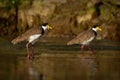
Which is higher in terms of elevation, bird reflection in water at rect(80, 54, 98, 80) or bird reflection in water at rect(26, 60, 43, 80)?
bird reflection in water at rect(26, 60, 43, 80)

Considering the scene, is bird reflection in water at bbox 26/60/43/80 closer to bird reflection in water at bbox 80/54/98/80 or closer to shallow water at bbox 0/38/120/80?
shallow water at bbox 0/38/120/80

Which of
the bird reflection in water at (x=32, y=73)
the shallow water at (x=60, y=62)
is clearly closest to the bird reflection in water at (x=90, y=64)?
the shallow water at (x=60, y=62)

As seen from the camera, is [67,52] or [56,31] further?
[56,31]

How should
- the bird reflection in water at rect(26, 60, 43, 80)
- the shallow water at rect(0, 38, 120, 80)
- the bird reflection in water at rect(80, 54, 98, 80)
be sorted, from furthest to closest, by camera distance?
the bird reflection in water at rect(80, 54, 98, 80) → the shallow water at rect(0, 38, 120, 80) → the bird reflection in water at rect(26, 60, 43, 80)

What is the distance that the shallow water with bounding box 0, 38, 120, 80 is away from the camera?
19.5 m

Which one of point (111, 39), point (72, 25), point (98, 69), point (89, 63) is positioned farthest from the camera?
point (72, 25)

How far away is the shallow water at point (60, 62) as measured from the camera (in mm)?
19500

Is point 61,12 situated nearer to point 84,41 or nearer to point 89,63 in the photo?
point 84,41

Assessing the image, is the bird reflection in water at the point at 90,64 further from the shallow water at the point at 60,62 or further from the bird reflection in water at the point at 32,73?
the bird reflection in water at the point at 32,73

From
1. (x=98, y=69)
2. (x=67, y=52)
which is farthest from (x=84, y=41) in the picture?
(x=98, y=69)

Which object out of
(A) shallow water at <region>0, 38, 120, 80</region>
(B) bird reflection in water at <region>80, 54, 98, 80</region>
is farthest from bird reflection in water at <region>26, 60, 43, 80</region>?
(B) bird reflection in water at <region>80, 54, 98, 80</region>

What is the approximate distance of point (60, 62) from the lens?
926 inches

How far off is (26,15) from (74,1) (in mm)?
3429

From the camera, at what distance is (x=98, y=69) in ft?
69.9
